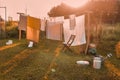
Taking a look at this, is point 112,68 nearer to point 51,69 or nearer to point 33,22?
point 51,69

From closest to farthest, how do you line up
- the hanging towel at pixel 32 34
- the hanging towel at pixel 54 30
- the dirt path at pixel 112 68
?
1. the dirt path at pixel 112 68
2. the hanging towel at pixel 54 30
3. the hanging towel at pixel 32 34

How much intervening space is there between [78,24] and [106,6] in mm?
28334

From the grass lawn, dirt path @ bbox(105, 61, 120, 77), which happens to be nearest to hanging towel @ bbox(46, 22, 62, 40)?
the grass lawn

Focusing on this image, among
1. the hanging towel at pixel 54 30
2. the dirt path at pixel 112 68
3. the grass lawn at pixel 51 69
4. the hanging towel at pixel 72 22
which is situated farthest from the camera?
the hanging towel at pixel 54 30

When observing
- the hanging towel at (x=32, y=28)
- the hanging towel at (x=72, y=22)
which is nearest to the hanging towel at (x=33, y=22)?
the hanging towel at (x=32, y=28)

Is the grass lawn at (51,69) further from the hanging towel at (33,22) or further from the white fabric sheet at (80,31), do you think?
the hanging towel at (33,22)

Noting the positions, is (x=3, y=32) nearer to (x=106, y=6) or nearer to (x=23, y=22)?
(x=23, y=22)

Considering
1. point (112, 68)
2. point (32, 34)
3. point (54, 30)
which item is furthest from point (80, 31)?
point (32, 34)

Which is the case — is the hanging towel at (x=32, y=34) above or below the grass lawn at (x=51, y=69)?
above

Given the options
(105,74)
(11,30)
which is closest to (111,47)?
(105,74)

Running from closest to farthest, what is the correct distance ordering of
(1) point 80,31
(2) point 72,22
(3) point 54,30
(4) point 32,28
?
(1) point 80,31 < (2) point 72,22 < (3) point 54,30 < (4) point 32,28

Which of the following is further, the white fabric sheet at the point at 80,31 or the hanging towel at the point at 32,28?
the hanging towel at the point at 32,28

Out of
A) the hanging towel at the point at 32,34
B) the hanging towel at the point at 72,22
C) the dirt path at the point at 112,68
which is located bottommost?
the dirt path at the point at 112,68

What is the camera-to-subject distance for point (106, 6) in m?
41.6
